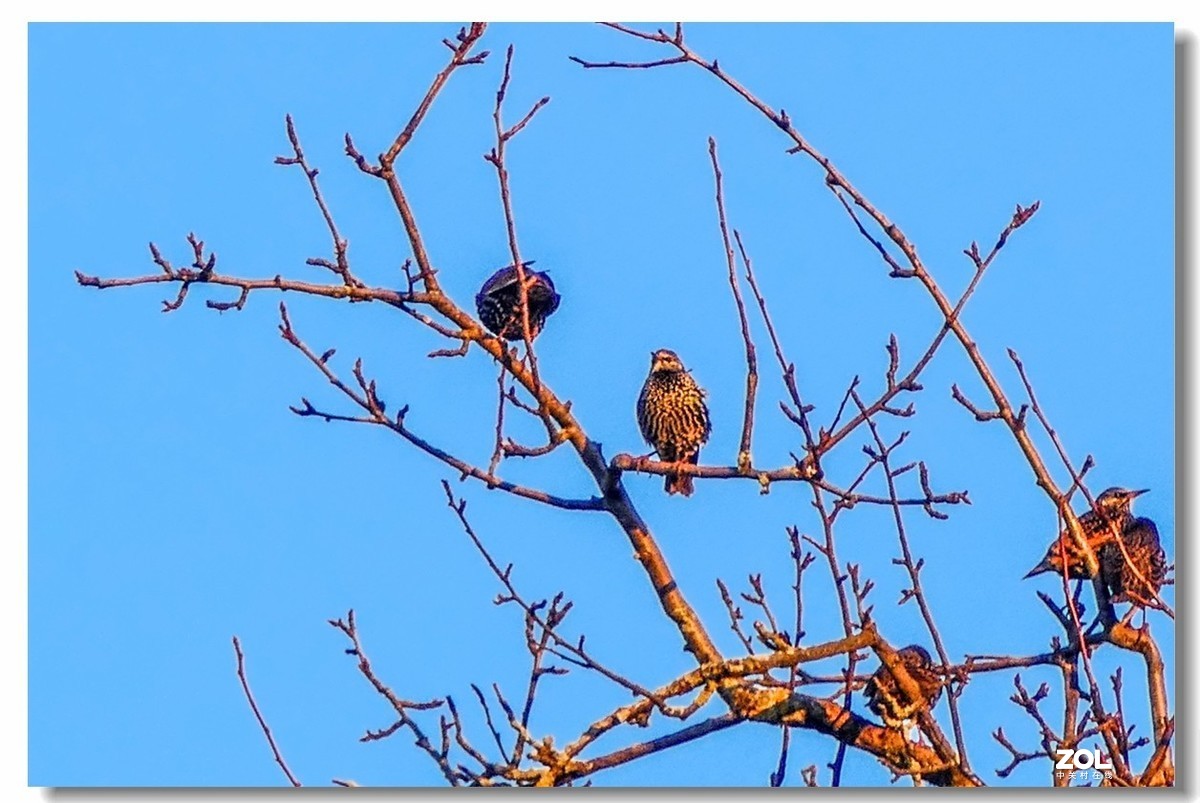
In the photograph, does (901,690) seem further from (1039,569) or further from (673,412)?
(673,412)

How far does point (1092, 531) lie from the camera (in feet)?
10.8

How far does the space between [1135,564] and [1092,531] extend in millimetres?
257

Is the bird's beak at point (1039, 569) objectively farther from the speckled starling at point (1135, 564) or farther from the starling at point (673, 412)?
the starling at point (673, 412)

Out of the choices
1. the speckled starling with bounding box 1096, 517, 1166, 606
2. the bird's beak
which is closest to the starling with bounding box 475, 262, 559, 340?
the bird's beak

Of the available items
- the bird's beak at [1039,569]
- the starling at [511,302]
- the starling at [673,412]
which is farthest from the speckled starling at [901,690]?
the starling at [673,412]

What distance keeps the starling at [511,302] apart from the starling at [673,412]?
1131 millimetres

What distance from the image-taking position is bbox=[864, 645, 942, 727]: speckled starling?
2705 mm

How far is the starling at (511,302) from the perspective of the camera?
3.40 meters

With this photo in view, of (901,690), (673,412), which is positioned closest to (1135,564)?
(901,690)

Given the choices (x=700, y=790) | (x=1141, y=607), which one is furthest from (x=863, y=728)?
(x=1141, y=607)

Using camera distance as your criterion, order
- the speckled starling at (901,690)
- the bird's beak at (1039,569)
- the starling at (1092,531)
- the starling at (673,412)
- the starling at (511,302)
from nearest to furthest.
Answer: the speckled starling at (901,690) < the starling at (1092,531) < the bird's beak at (1039,569) < the starling at (511,302) < the starling at (673,412)

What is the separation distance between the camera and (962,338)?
229cm

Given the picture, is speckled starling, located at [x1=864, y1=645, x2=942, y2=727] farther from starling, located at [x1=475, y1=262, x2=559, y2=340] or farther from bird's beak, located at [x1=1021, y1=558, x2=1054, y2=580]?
starling, located at [x1=475, y1=262, x2=559, y2=340]

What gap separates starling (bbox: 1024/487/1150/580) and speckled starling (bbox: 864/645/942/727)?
339 millimetres
